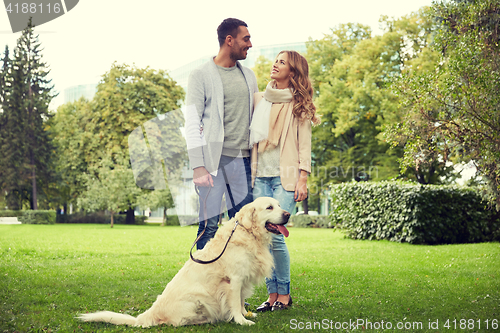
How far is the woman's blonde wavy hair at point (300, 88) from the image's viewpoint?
4.41 m

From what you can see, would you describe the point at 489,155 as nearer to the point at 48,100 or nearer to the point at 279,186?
the point at 279,186

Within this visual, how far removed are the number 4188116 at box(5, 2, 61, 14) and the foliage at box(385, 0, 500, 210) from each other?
308 inches

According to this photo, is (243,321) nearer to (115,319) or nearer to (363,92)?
(115,319)

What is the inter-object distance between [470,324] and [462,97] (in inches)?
256

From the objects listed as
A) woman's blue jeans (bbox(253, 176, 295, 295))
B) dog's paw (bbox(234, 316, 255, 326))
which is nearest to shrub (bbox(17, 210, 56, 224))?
woman's blue jeans (bbox(253, 176, 295, 295))

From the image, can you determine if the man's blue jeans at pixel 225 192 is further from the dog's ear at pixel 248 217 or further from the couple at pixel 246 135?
the dog's ear at pixel 248 217

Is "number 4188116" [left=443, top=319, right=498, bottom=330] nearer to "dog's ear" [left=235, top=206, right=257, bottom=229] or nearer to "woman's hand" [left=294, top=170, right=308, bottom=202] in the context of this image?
"woman's hand" [left=294, top=170, right=308, bottom=202]

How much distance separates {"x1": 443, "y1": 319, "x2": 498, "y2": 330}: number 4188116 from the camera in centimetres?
383

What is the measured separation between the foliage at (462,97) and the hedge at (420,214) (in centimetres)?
244

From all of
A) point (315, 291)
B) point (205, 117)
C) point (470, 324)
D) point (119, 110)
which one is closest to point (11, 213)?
point (119, 110)

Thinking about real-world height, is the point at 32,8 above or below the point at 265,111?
above

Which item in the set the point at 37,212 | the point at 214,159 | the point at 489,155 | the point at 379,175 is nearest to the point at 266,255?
the point at 214,159

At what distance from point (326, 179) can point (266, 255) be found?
954 inches

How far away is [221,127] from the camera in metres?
4.20
